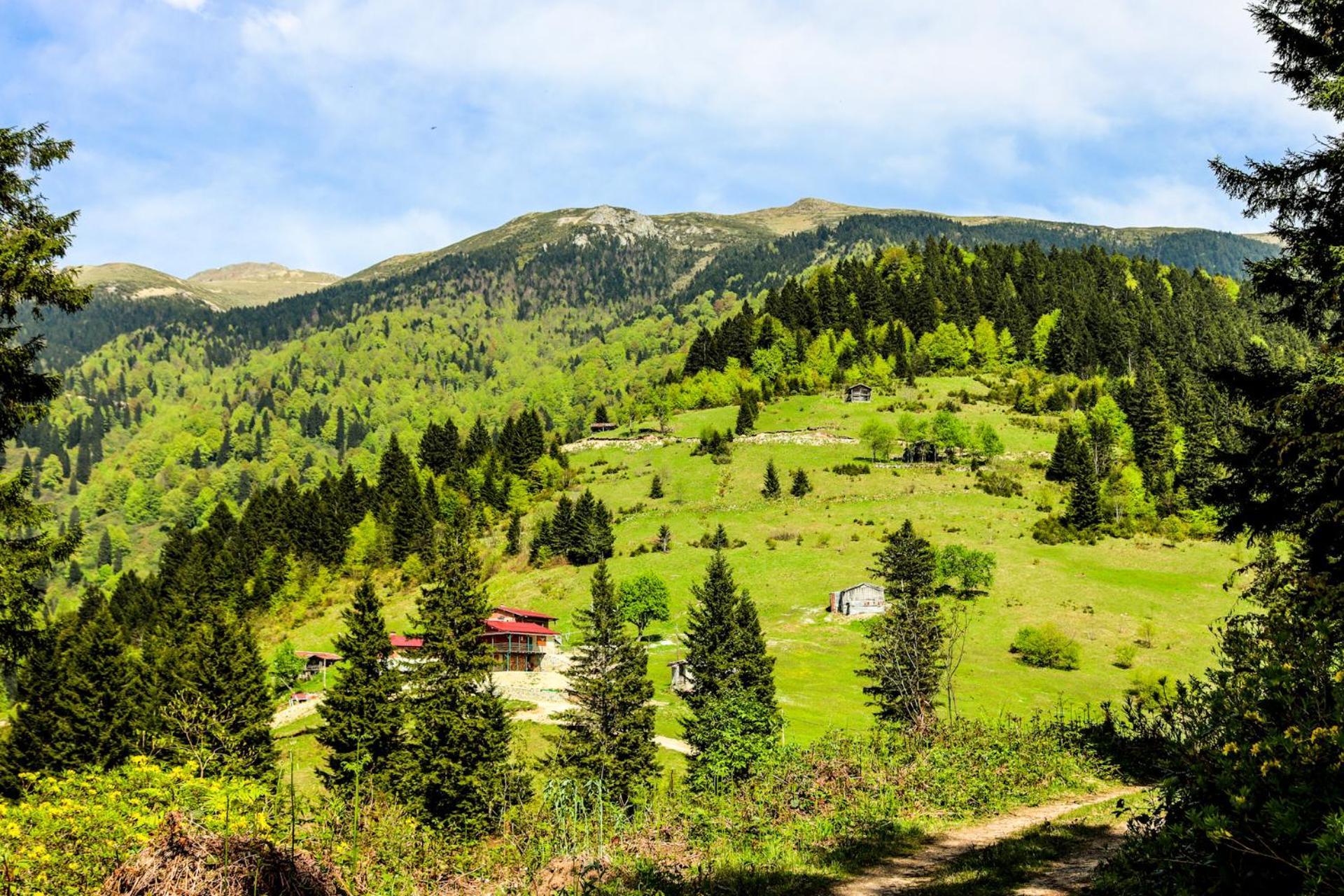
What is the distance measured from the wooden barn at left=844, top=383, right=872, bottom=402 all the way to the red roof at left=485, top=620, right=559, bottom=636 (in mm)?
79316

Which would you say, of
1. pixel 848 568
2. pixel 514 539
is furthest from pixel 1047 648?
pixel 514 539

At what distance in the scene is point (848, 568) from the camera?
79.8 meters

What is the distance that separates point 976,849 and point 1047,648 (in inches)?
2113

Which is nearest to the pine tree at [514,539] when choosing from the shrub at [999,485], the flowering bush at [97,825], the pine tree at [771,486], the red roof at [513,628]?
the red roof at [513,628]

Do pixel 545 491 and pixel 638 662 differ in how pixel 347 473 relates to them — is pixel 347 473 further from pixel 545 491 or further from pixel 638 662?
pixel 638 662

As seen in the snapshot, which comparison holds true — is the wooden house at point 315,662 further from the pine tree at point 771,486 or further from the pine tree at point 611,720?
the pine tree at point 771,486

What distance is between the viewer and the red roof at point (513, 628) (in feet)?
227

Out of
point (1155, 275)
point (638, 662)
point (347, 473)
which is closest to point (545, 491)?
point (347, 473)

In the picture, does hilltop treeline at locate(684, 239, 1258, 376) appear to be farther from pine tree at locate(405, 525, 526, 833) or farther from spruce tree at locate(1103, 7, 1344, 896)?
spruce tree at locate(1103, 7, 1344, 896)

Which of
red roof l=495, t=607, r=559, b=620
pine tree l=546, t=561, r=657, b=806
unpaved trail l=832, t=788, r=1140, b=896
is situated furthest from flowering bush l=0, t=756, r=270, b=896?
red roof l=495, t=607, r=559, b=620

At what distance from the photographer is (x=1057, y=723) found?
21.9 meters

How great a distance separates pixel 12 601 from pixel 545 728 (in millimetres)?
36591

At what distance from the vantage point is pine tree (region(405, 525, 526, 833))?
99.4 feet

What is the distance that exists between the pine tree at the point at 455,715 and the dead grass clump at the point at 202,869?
2328cm
